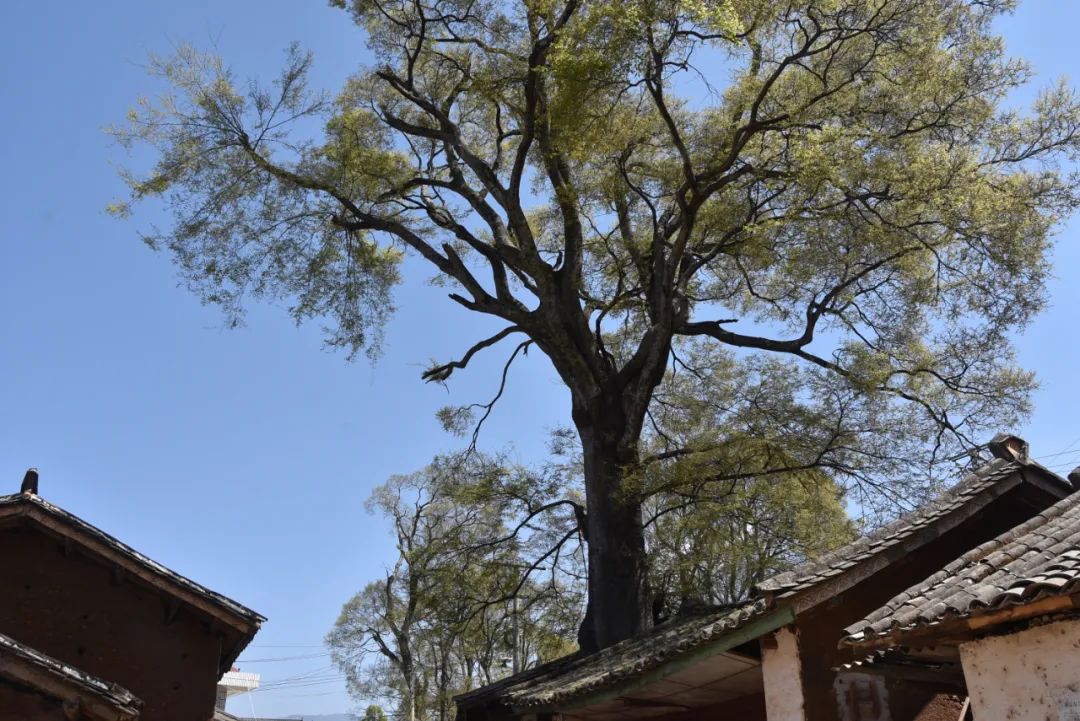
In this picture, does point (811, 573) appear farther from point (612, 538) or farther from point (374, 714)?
point (374, 714)

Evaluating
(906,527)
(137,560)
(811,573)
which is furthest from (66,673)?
(906,527)

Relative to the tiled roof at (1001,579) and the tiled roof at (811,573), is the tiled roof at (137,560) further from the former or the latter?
the tiled roof at (1001,579)

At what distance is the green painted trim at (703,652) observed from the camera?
8070 mm

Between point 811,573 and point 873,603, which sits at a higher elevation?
point 811,573

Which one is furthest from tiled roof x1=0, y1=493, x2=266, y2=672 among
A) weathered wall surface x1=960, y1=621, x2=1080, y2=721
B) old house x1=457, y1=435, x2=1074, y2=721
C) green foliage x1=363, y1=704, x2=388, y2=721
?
green foliage x1=363, y1=704, x2=388, y2=721

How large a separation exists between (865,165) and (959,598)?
8713 millimetres

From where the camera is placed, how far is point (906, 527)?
8.66 m

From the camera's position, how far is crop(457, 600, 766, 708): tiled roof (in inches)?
332

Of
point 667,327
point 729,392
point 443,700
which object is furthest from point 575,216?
point 443,700

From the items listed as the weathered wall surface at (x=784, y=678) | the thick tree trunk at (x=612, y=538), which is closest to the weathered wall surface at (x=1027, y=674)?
the weathered wall surface at (x=784, y=678)

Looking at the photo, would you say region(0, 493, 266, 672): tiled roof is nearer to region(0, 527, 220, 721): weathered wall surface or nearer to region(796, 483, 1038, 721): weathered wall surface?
region(0, 527, 220, 721): weathered wall surface

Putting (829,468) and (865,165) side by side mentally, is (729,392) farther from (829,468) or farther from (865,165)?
(865,165)

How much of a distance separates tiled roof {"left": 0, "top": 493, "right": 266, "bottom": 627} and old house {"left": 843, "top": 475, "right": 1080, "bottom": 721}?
7.90 meters

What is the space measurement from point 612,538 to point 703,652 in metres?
6.61
